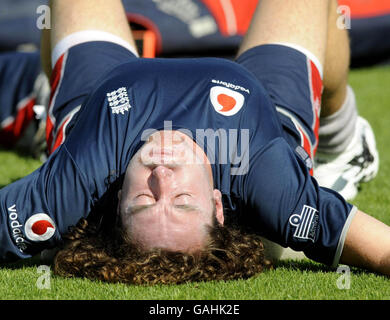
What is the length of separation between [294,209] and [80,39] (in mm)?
Result: 1444

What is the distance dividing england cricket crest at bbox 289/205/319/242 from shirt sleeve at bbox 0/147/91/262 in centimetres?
71

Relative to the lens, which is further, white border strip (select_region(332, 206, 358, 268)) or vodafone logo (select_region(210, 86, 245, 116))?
vodafone logo (select_region(210, 86, 245, 116))

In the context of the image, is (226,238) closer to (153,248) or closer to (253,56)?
(153,248)

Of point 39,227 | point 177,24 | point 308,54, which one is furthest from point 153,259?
point 177,24

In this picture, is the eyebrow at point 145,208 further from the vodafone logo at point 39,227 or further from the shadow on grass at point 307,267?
the shadow on grass at point 307,267

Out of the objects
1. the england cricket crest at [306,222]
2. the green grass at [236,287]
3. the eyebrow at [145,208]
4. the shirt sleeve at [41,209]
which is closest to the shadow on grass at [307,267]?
the green grass at [236,287]

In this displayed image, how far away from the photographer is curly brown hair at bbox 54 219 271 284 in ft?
7.72

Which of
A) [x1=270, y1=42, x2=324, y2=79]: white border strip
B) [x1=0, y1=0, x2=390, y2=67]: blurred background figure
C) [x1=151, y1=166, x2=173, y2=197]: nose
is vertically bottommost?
[x1=0, y1=0, x2=390, y2=67]: blurred background figure

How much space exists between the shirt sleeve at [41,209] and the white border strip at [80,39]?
37.2 inches

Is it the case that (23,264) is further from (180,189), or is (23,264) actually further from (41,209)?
(180,189)

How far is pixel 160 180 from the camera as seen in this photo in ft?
7.60

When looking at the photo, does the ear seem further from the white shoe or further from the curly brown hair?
the white shoe

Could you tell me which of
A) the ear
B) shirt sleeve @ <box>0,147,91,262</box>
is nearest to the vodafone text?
shirt sleeve @ <box>0,147,91,262</box>

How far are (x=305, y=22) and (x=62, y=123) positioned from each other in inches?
46.9
